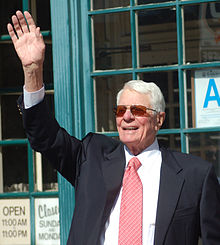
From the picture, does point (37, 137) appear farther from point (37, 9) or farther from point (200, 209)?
point (37, 9)

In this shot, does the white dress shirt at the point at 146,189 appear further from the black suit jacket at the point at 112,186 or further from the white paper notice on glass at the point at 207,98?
the white paper notice on glass at the point at 207,98

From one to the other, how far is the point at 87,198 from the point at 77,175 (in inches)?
7.4

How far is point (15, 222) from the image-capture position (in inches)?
215

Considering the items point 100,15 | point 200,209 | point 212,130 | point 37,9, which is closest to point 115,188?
point 200,209

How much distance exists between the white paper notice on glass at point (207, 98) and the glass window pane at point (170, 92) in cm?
16

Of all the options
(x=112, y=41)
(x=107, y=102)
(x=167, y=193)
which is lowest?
(x=167, y=193)

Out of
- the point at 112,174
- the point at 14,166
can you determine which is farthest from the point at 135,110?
the point at 14,166

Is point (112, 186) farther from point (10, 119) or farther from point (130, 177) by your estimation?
point (10, 119)

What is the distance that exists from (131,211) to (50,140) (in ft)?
1.88

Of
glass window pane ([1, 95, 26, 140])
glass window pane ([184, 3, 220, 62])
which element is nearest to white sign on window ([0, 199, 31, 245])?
glass window pane ([1, 95, 26, 140])

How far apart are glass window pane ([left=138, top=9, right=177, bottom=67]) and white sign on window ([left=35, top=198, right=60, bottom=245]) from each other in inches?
61.7

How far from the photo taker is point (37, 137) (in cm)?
310

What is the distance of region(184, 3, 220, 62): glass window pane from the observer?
4.55 m

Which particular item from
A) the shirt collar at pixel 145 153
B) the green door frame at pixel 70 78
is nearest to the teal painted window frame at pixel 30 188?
the green door frame at pixel 70 78
